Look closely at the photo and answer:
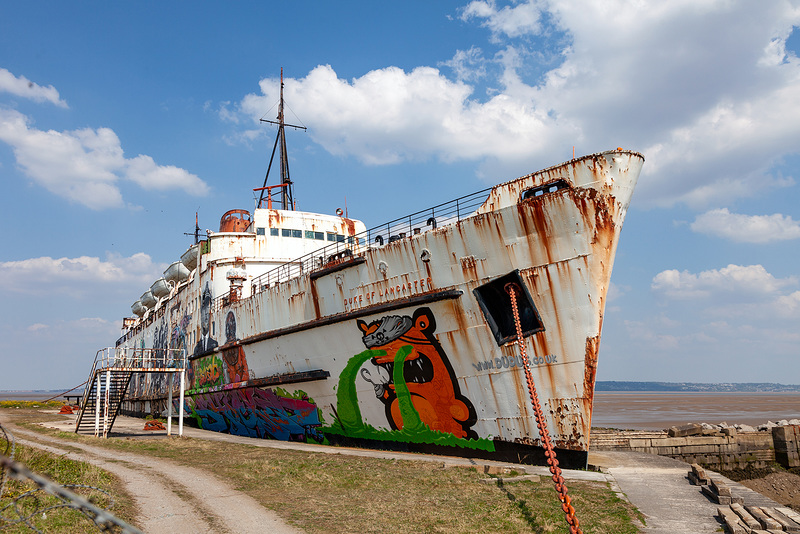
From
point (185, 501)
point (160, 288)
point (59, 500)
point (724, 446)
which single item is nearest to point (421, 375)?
point (185, 501)

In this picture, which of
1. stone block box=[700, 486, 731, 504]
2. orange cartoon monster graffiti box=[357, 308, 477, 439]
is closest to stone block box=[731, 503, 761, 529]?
stone block box=[700, 486, 731, 504]

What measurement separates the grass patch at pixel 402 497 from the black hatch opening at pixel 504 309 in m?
2.85

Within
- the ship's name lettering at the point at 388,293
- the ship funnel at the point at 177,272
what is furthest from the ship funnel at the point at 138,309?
the ship's name lettering at the point at 388,293

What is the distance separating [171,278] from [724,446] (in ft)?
80.9

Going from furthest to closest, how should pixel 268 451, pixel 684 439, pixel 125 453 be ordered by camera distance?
pixel 684 439, pixel 268 451, pixel 125 453

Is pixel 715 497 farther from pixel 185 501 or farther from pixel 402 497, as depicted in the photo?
pixel 185 501

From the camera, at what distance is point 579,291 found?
10.6 meters

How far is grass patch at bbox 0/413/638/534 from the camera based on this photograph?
6.79 meters

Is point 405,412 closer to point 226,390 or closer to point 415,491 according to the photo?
point 415,491

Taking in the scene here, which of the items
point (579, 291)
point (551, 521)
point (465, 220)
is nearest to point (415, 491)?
point (551, 521)

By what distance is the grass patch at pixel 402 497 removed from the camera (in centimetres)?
679

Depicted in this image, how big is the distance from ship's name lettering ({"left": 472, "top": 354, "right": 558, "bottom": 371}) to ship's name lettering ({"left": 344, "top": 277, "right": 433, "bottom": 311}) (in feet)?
6.83

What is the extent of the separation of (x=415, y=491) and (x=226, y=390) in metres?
12.7

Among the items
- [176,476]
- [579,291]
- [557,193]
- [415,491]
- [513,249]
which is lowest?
[415,491]
